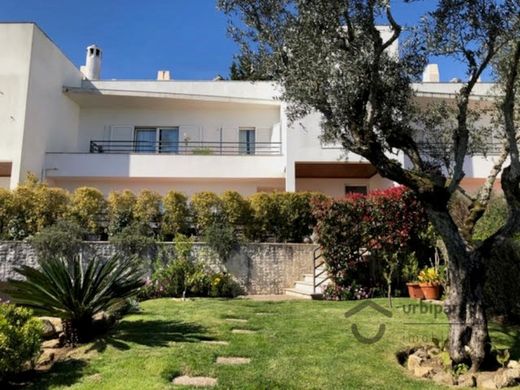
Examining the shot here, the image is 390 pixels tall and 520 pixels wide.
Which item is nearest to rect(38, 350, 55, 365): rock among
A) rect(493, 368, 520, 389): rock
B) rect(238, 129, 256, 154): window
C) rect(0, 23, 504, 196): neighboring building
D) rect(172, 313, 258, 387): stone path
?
rect(172, 313, 258, 387): stone path

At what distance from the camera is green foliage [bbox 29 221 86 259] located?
13.1m

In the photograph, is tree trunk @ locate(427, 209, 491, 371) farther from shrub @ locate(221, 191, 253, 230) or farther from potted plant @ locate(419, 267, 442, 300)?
shrub @ locate(221, 191, 253, 230)

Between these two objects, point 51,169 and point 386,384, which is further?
point 51,169

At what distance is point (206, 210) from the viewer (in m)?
14.4

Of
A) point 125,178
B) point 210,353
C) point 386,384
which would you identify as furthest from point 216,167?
point 386,384

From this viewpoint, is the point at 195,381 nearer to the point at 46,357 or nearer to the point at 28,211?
the point at 46,357

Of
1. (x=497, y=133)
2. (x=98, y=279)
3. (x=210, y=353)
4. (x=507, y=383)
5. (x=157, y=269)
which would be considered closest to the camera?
(x=507, y=383)

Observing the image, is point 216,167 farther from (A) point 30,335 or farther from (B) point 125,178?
(A) point 30,335

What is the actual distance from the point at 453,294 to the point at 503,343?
198 centimetres

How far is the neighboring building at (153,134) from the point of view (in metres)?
18.1

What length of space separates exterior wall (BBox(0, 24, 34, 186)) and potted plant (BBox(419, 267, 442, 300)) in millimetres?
15421

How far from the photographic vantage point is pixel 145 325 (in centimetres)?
836

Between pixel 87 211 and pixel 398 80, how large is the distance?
10.5m

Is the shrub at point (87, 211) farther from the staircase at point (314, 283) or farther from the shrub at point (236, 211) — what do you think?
the staircase at point (314, 283)
